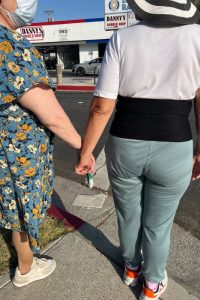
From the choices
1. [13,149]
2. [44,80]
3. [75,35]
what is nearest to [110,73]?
[44,80]

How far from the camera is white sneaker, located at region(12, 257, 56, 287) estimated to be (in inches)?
92.8

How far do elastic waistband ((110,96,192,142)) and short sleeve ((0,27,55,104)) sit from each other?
1.51ft

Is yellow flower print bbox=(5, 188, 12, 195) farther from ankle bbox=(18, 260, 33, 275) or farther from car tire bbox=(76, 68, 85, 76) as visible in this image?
car tire bbox=(76, 68, 85, 76)

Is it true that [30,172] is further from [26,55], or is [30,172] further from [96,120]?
[26,55]

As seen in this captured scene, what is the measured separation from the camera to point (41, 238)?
2.86 meters

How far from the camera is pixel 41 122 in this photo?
1.83m

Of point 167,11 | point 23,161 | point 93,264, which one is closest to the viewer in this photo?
point 167,11

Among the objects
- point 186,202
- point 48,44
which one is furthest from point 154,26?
point 48,44

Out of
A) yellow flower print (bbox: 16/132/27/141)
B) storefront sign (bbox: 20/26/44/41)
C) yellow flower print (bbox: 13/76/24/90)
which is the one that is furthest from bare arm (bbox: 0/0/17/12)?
storefront sign (bbox: 20/26/44/41)

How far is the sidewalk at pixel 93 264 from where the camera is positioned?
7.54 ft

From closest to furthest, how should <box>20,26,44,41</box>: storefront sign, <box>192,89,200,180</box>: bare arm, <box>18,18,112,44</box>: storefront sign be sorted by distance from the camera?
<box>192,89,200,180</box>: bare arm
<box>18,18,112,44</box>: storefront sign
<box>20,26,44,41</box>: storefront sign

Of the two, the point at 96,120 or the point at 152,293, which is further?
the point at 152,293

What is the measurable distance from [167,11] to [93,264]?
1.86m

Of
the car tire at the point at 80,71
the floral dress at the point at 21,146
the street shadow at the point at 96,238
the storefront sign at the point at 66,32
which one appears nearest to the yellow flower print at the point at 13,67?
the floral dress at the point at 21,146
